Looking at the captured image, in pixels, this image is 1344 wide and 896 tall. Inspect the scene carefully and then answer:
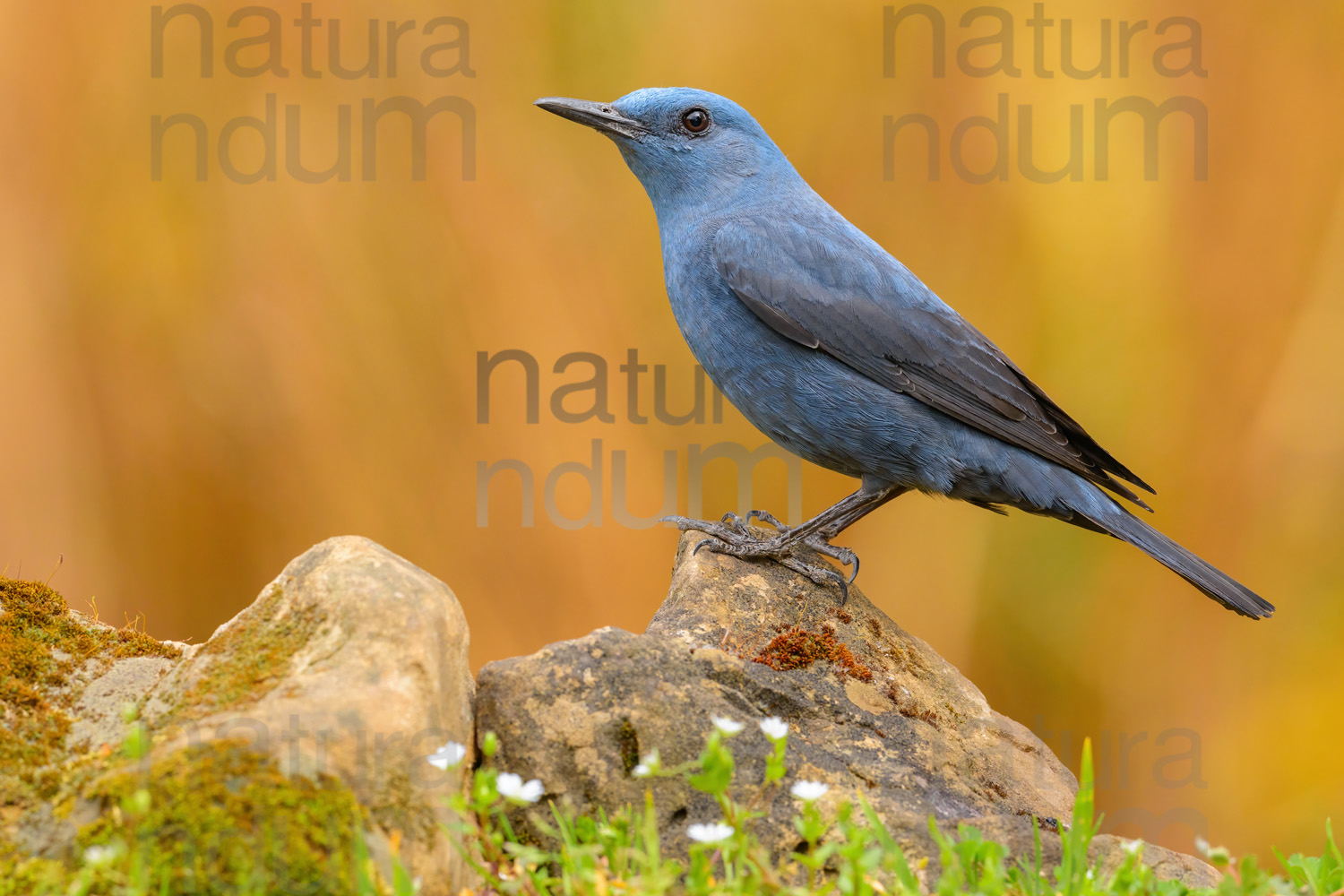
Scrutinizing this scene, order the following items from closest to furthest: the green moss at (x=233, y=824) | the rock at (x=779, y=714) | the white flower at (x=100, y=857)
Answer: the white flower at (x=100, y=857), the green moss at (x=233, y=824), the rock at (x=779, y=714)

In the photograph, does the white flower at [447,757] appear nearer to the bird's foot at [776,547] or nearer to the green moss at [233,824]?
the green moss at [233,824]

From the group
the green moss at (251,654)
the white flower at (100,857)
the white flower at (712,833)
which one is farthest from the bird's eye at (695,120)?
the white flower at (100,857)

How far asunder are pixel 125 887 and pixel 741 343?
2912mm

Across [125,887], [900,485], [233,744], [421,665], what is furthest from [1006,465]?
[125,887]

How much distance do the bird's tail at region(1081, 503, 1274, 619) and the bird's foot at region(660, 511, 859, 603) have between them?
3.33 feet

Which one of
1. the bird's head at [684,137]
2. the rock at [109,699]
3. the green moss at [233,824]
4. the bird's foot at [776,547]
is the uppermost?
the bird's head at [684,137]

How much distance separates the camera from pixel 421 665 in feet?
8.55

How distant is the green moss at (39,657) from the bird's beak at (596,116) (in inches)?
106

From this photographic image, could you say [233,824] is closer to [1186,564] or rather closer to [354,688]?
[354,688]

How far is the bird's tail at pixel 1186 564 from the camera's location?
4051 millimetres

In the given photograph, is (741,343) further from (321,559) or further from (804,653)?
(321,559)

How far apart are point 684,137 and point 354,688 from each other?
9.94 ft

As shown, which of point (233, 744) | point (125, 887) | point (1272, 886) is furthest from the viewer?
point (1272, 886)

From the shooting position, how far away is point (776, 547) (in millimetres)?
4199
